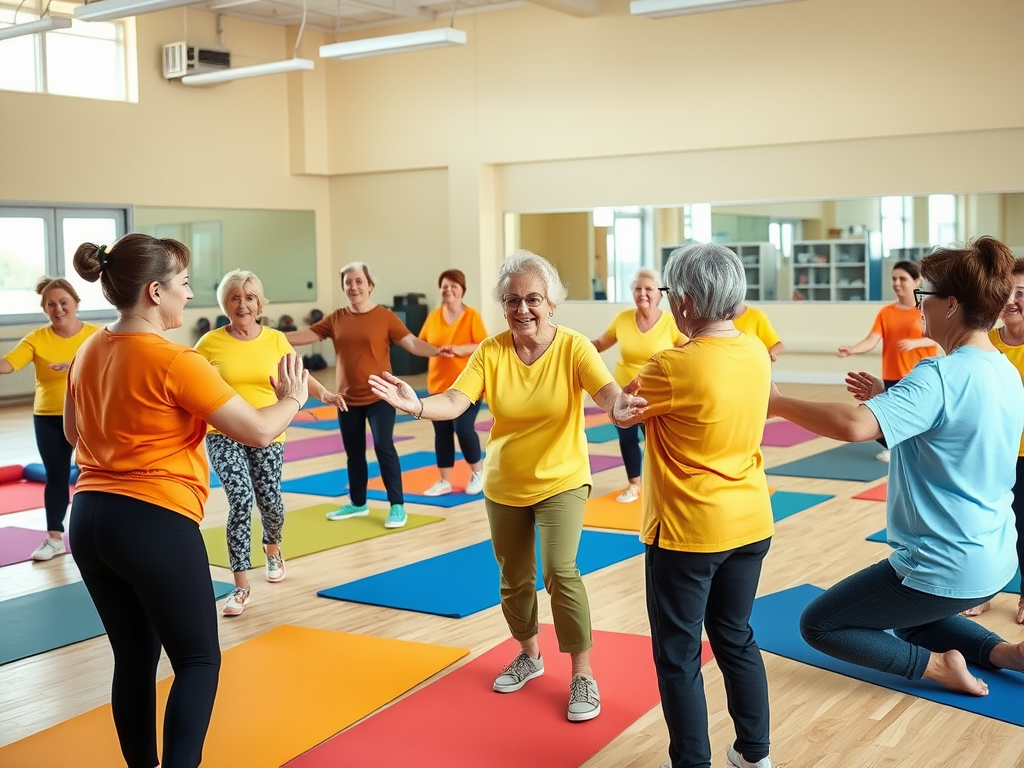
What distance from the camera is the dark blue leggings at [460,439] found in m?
6.83

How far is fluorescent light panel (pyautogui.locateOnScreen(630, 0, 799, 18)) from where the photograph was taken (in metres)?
8.73

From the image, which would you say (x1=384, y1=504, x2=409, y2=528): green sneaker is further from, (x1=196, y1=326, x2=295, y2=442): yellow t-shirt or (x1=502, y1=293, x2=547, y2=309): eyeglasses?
(x1=502, y1=293, x2=547, y2=309): eyeglasses

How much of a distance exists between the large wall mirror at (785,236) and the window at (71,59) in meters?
4.92

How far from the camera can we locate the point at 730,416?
8.59 feet

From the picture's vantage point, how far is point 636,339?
610cm

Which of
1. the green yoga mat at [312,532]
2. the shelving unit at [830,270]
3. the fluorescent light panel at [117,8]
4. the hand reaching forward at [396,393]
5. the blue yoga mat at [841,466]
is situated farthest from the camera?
the shelving unit at [830,270]

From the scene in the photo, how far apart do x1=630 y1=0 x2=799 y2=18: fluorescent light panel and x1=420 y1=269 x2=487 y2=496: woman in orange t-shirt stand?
348 centimetres

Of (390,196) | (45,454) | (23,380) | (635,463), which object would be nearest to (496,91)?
(390,196)

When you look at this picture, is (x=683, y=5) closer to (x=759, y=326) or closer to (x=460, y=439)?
(x=759, y=326)

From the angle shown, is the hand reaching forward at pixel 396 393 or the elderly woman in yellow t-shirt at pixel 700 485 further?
the hand reaching forward at pixel 396 393

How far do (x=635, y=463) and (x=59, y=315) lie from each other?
10.7 ft

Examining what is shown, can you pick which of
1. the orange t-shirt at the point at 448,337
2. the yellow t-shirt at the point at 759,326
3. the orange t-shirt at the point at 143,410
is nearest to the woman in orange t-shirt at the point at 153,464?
the orange t-shirt at the point at 143,410

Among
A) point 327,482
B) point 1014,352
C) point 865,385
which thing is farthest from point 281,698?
point 327,482

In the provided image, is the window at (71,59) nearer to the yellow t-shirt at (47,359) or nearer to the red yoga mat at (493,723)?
the yellow t-shirt at (47,359)
